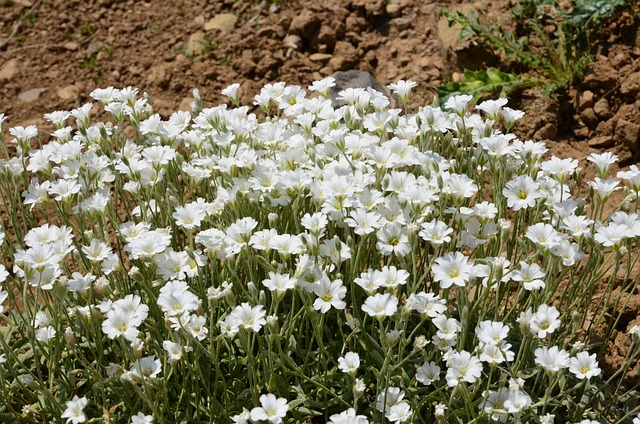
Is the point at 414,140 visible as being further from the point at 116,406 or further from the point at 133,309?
the point at 116,406

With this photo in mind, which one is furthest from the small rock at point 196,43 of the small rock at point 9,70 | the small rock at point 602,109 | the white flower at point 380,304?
the white flower at point 380,304

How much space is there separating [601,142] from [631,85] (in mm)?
407

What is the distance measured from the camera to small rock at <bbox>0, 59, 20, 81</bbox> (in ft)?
21.1

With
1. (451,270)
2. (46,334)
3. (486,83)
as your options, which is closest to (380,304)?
(451,270)

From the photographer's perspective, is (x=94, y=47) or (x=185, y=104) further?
(x=94, y=47)

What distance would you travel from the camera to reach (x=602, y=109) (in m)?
5.19

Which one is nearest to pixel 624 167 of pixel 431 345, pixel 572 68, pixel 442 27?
pixel 572 68

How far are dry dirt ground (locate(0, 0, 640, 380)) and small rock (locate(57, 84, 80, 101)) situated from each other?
11mm

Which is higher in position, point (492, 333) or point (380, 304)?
point (380, 304)

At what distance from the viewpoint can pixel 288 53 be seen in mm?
6234

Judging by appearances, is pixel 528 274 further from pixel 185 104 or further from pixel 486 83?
pixel 185 104

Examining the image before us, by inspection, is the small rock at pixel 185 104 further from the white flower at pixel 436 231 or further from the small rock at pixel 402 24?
the white flower at pixel 436 231

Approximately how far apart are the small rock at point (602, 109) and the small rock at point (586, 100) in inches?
2.1

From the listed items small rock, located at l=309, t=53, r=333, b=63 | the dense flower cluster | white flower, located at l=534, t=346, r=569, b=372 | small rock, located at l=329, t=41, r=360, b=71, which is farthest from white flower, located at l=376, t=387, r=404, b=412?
small rock, located at l=309, t=53, r=333, b=63
